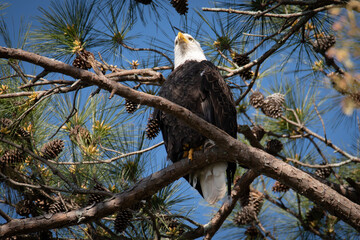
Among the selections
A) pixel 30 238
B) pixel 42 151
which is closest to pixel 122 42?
pixel 42 151

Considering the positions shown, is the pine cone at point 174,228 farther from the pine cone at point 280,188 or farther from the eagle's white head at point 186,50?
the eagle's white head at point 186,50

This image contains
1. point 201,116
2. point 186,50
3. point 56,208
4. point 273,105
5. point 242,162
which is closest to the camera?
point 242,162

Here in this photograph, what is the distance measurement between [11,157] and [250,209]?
1.62 metres

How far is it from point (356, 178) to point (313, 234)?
1.80 feet

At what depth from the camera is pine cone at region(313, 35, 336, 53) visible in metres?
2.99

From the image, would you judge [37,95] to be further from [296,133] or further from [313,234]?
[313,234]

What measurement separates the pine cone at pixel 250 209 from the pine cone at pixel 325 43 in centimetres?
114

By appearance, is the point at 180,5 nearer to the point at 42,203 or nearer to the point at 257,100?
the point at 257,100

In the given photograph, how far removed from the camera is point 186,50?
3.17 metres

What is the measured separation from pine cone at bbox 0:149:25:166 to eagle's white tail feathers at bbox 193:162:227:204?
1.07m

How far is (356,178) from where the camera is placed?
3203mm

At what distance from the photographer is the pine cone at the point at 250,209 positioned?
→ 2949 millimetres

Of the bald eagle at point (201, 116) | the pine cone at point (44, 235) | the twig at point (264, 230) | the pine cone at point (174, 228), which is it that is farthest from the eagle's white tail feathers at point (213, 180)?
the pine cone at point (44, 235)

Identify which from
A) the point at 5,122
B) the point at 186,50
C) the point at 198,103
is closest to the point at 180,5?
the point at 186,50
